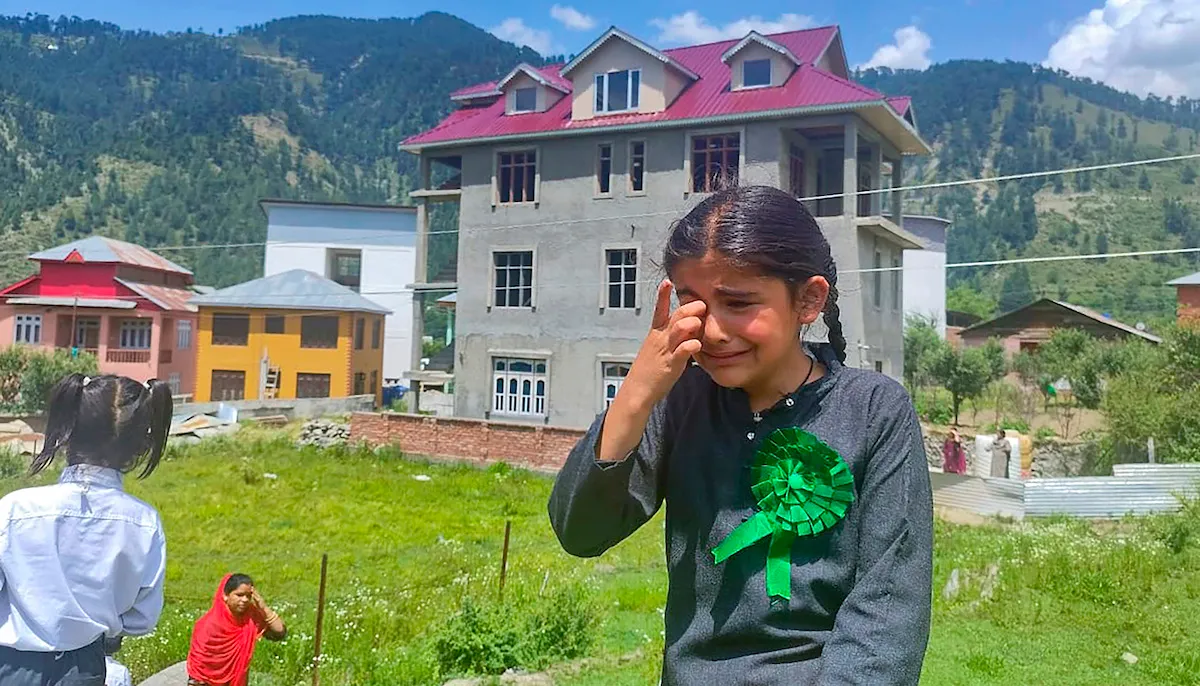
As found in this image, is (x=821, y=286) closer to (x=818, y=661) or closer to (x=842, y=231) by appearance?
(x=818, y=661)

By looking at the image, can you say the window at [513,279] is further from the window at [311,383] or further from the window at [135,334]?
the window at [135,334]

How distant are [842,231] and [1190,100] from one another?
227 meters

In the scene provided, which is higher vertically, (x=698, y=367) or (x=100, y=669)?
(x=698, y=367)

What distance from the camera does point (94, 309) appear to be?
32.4 meters

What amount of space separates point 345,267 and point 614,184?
3183cm

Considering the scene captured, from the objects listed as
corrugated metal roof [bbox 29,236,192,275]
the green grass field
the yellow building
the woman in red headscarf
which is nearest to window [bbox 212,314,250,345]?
the yellow building

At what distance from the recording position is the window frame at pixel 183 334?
3494cm

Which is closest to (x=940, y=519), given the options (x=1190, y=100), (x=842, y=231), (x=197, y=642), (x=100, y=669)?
(x=842, y=231)

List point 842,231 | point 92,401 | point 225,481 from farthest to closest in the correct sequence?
point 842,231 → point 225,481 → point 92,401

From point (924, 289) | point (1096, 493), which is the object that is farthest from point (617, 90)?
point (924, 289)

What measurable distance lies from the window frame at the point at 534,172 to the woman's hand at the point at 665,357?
806 inches

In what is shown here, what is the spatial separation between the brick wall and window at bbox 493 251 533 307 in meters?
3.96

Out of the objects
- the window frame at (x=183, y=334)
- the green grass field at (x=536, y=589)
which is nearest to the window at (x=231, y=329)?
the window frame at (x=183, y=334)

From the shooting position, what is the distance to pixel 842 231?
18.4 meters
